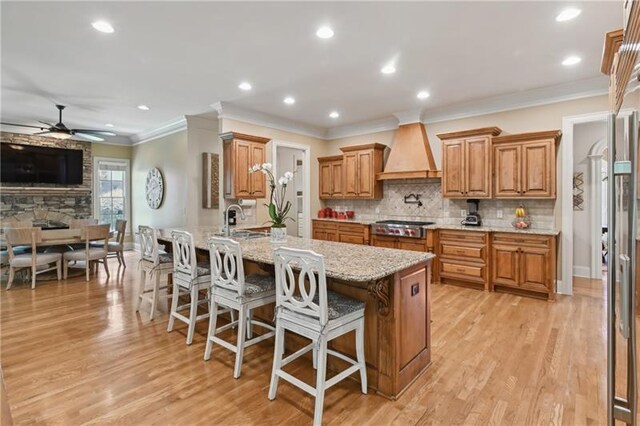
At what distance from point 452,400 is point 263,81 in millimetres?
3885

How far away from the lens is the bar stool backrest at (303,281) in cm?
188

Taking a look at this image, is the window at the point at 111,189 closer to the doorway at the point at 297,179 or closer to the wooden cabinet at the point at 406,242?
the doorway at the point at 297,179

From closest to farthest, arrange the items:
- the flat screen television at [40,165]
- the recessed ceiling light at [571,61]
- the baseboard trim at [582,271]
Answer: the recessed ceiling light at [571,61] → the baseboard trim at [582,271] → the flat screen television at [40,165]

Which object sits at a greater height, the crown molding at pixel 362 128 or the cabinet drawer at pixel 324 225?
the crown molding at pixel 362 128

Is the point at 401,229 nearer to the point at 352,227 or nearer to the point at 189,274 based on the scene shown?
the point at 352,227

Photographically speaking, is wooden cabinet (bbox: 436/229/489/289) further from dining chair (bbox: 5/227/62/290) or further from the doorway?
dining chair (bbox: 5/227/62/290)

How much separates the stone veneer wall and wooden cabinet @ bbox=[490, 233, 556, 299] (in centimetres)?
842

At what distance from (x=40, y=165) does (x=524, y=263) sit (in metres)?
9.15

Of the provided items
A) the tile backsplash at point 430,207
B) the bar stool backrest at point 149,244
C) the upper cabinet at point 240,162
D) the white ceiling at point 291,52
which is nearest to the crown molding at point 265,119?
the white ceiling at point 291,52

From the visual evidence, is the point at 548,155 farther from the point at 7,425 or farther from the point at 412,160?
the point at 7,425

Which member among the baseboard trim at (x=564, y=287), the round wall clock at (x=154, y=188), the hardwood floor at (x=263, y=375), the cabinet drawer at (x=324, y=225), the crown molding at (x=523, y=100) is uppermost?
the crown molding at (x=523, y=100)

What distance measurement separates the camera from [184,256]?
312cm

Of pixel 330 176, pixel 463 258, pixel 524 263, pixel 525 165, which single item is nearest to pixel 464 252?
pixel 463 258

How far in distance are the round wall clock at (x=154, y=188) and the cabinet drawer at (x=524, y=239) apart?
6320 millimetres
